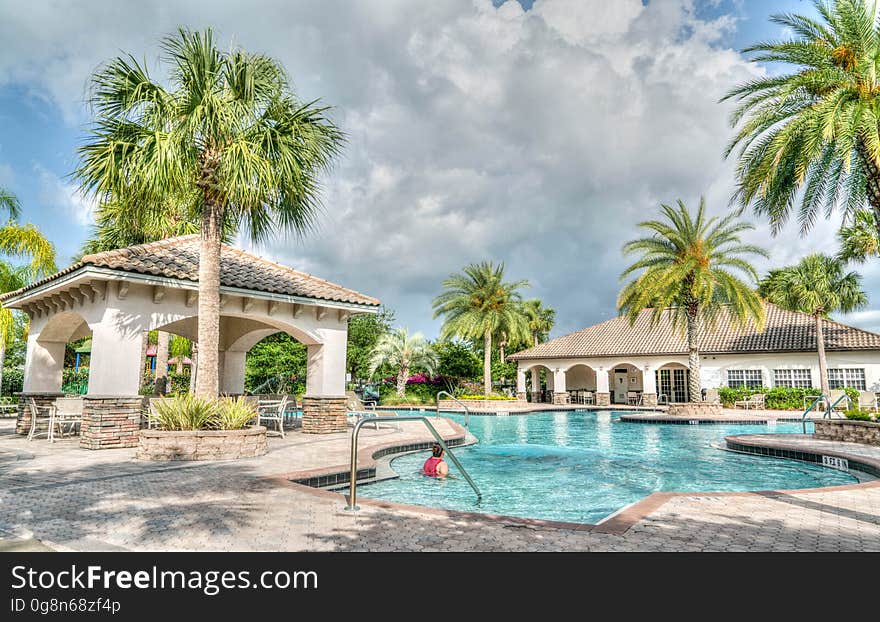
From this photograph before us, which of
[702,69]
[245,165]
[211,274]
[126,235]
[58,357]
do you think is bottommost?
[58,357]

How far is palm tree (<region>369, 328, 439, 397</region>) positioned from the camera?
34.4 m

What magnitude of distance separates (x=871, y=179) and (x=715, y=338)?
24676 millimetres

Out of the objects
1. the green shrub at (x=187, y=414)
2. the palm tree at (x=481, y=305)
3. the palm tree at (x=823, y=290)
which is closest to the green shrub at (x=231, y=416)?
the green shrub at (x=187, y=414)

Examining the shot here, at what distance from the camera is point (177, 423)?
9078 millimetres

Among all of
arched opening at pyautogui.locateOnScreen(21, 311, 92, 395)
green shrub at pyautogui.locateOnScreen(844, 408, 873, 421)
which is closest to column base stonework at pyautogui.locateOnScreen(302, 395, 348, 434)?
arched opening at pyautogui.locateOnScreen(21, 311, 92, 395)

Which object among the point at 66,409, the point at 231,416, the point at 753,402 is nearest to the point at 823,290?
the point at 753,402

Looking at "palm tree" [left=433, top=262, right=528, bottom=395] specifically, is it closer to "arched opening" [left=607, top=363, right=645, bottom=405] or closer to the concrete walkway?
"arched opening" [left=607, top=363, right=645, bottom=405]

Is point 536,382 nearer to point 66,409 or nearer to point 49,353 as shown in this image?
point 49,353

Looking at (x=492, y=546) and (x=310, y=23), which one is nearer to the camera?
(x=492, y=546)

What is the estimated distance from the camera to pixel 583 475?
1051 centimetres

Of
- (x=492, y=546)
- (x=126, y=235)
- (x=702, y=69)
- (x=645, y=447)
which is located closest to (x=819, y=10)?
(x=702, y=69)
